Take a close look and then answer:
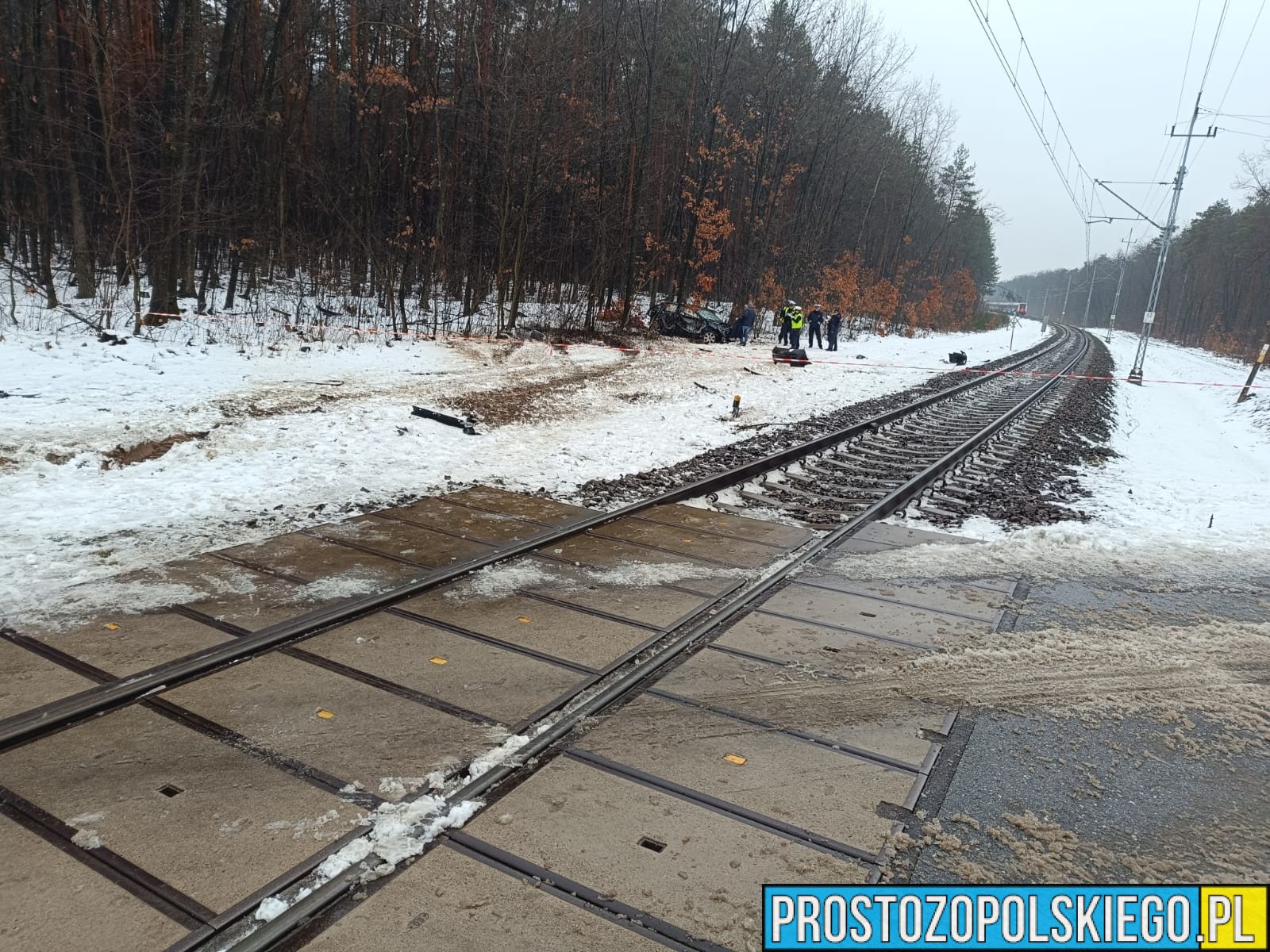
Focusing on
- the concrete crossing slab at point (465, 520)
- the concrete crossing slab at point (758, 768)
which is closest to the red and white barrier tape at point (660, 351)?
the concrete crossing slab at point (465, 520)

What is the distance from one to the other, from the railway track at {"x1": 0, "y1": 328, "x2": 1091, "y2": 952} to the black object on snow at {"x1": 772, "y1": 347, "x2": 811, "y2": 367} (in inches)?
504

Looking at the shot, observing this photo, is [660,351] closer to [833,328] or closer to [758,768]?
[833,328]

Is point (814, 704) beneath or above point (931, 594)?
beneath

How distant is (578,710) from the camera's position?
4062mm

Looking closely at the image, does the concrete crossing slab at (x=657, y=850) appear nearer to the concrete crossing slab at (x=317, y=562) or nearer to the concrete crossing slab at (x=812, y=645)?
the concrete crossing slab at (x=812, y=645)

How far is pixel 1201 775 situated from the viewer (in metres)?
3.87

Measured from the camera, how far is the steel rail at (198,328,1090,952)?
2.52 meters

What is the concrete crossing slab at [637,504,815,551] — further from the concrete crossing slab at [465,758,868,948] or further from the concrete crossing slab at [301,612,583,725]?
the concrete crossing slab at [465,758,868,948]

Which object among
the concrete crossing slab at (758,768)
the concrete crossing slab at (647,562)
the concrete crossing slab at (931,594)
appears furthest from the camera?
the concrete crossing slab at (647,562)

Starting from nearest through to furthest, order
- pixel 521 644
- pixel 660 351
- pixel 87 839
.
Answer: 1. pixel 87 839
2. pixel 521 644
3. pixel 660 351

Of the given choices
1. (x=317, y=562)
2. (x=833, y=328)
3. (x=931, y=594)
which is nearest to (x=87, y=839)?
(x=317, y=562)

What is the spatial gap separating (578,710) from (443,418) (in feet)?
25.6

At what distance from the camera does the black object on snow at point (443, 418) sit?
36.2ft

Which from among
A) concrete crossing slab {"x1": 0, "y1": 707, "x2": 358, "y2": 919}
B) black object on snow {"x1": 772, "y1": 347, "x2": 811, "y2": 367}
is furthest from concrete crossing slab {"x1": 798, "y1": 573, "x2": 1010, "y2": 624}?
black object on snow {"x1": 772, "y1": 347, "x2": 811, "y2": 367}
